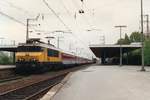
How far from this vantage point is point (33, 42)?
38.2 m

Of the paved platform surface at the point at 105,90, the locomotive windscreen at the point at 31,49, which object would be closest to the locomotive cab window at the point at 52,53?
the locomotive windscreen at the point at 31,49

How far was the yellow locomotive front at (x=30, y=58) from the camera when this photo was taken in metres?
36.1

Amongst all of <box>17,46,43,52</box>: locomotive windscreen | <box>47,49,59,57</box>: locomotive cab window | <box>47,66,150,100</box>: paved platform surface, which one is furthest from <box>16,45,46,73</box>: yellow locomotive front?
<box>47,66,150,100</box>: paved platform surface

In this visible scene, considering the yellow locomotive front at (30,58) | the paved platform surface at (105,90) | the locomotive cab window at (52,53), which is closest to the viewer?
the paved platform surface at (105,90)

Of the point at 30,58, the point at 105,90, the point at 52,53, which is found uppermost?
the point at 52,53

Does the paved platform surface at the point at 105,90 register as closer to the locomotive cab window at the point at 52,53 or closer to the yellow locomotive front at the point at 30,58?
the yellow locomotive front at the point at 30,58

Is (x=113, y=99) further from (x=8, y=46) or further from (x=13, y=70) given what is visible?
(x=8, y=46)

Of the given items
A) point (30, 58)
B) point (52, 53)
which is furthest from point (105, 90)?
point (52, 53)

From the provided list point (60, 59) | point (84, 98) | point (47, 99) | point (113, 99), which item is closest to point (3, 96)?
point (47, 99)

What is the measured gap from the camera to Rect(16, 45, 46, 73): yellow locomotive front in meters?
36.1

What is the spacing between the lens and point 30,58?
120 ft

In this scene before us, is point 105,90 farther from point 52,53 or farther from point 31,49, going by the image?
point 52,53

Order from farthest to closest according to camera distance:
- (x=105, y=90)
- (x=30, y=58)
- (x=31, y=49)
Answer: (x=31, y=49)
(x=30, y=58)
(x=105, y=90)

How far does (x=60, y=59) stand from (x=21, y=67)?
42.6 ft
